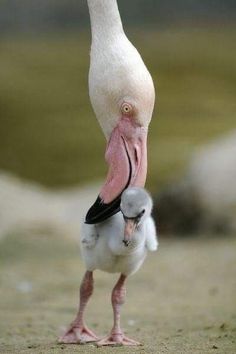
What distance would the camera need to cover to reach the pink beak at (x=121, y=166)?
266 inches

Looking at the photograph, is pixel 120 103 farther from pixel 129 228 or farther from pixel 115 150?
pixel 129 228

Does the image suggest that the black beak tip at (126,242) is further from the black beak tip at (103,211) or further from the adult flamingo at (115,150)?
the black beak tip at (103,211)

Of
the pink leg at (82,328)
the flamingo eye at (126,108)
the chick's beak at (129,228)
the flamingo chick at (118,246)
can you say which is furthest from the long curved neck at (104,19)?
the pink leg at (82,328)

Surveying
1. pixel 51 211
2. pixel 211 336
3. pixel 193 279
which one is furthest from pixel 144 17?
pixel 211 336

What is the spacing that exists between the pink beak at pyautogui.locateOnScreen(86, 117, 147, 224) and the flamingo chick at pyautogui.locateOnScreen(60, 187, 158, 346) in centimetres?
9

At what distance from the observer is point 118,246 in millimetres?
6652

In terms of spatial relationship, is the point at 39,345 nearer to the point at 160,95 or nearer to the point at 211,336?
the point at 211,336

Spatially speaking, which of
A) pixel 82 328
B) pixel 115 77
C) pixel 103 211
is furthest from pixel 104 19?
pixel 82 328

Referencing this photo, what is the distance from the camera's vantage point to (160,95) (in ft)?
87.0

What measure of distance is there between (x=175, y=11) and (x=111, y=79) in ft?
84.8

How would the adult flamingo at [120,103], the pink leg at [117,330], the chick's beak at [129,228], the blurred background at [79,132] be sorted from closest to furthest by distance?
the chick's beak at [129,228] → the pink leg at [117,330] → the adult flamingo at [120,103] → the blurred background at [79,132]

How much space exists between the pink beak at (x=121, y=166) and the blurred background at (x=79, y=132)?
0.93 meters

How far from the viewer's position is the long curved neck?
23.3 feet

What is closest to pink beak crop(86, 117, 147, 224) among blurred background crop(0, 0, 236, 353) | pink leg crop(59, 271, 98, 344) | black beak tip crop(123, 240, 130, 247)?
black beak tip crop(123, 240, 130, 247)
